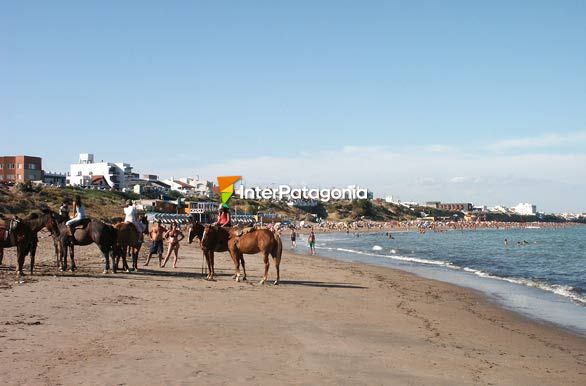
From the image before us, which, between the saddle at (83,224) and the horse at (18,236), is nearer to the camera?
the horse at (18,236)

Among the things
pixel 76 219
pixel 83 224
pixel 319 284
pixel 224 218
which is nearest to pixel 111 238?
pixel 83 224

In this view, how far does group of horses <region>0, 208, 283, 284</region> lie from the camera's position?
55.2 feet

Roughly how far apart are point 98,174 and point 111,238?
128567 millimetres

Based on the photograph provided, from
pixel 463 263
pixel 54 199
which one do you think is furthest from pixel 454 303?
pixel 54 199

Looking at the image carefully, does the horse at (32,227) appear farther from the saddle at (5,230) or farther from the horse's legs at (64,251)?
the horse's legs at (64,251)

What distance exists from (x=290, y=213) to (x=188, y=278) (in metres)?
156

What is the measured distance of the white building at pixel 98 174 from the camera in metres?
131

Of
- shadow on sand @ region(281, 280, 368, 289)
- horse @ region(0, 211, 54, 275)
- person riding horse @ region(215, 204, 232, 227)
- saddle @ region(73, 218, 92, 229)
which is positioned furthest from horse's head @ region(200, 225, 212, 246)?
horse @ region(0, 211, 54, 275)

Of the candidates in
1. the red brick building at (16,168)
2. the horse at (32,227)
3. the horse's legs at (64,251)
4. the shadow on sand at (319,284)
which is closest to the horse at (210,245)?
the shadow on sand at (319,284)

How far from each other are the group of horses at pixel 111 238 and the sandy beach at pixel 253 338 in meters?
0.96

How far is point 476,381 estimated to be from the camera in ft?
26.3

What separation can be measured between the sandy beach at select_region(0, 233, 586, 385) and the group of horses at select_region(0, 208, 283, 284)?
3.15 feet

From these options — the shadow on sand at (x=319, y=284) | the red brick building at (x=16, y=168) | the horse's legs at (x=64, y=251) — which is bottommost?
the shadow on sand at (x=319, y=284)

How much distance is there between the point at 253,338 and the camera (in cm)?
995
